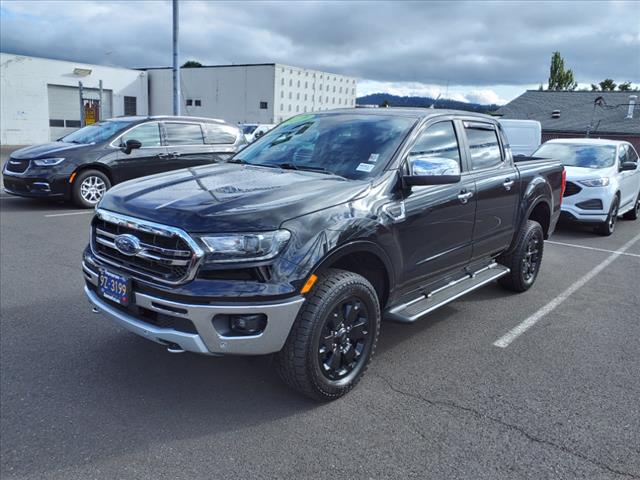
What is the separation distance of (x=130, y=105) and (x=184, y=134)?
33255 mm

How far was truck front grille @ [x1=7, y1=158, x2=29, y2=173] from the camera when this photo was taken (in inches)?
379

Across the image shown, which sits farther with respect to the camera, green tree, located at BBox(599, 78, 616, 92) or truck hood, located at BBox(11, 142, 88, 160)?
green tree, located at BBox(599, 78, 616, 92)

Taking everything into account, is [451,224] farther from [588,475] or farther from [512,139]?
[512,139]

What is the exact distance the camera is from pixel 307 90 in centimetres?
5091

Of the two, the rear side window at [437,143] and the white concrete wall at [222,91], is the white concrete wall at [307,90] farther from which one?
the rear side window at [437,143]

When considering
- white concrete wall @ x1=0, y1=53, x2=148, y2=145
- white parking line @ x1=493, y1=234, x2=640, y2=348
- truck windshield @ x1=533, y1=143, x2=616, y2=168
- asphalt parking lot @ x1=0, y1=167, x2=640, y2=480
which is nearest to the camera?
asphalt parking lot @ x1=0, y1=167, x2=640, y2=480

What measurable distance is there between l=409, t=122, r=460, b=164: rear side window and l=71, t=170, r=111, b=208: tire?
24.5 feet

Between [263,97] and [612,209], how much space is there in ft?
131

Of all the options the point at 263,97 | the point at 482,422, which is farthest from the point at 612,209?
the point at 263,97

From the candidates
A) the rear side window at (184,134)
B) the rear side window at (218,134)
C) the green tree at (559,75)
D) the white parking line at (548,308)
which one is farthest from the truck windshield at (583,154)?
the green tree at (559,75)

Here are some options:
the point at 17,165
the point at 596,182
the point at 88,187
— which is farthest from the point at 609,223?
the point at 17,165

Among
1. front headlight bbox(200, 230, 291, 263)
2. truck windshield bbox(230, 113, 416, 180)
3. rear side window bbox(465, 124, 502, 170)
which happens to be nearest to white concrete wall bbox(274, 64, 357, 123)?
rear side window bbox(465, 124, 502, 170)

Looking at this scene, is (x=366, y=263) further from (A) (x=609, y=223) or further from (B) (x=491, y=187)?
(A) (x=609, y=223)

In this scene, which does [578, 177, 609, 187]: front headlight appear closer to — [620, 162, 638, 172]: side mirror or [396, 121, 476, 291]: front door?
[620, 162, 638, 172]: side mirror
